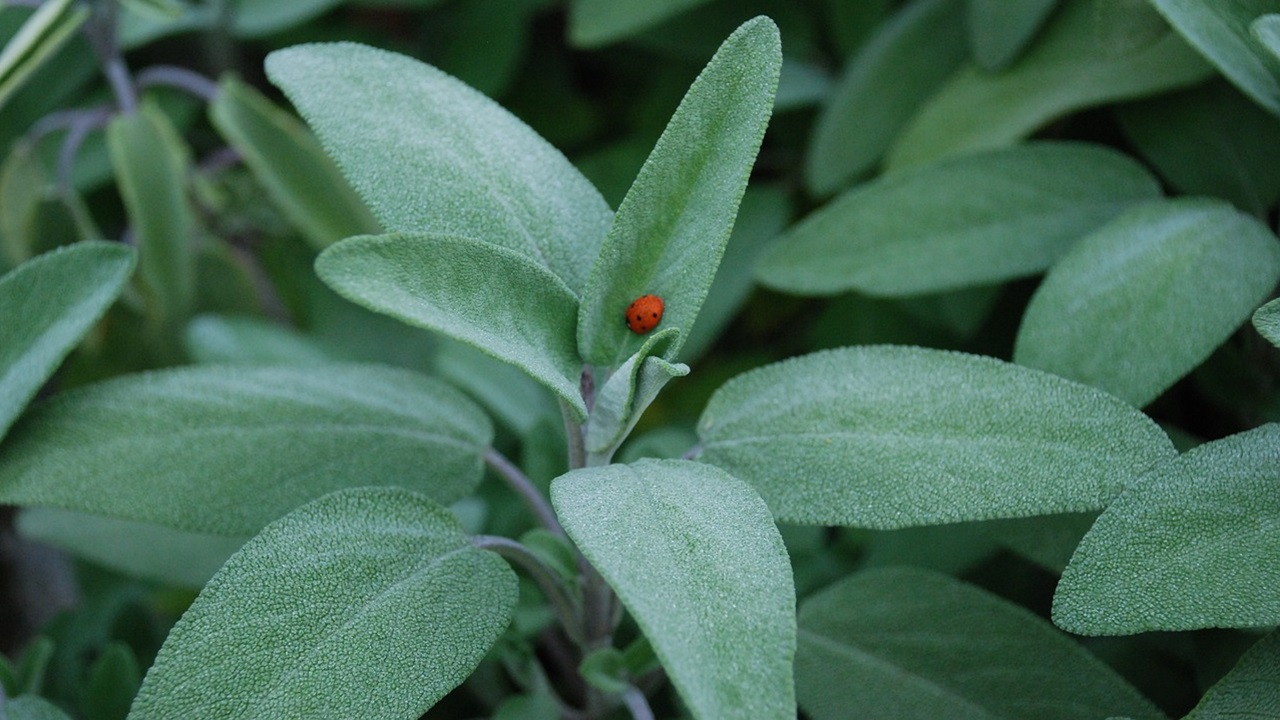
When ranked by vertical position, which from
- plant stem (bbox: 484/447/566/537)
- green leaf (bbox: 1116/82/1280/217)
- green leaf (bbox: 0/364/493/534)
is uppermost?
green leaf (bbox: 1116/82/1280/217)

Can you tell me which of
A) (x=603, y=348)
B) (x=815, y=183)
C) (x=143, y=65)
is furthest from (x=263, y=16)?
(x=603, y=348)

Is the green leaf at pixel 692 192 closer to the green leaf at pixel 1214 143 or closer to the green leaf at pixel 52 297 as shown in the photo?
the green leaf at pixel 52 297

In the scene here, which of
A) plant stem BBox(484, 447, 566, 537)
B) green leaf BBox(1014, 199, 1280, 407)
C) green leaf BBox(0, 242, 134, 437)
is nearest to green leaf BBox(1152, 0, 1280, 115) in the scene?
green leaf BBox(1014, 199, 1280, 407)

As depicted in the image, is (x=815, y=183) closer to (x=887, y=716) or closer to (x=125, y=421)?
(x=887, y=716)

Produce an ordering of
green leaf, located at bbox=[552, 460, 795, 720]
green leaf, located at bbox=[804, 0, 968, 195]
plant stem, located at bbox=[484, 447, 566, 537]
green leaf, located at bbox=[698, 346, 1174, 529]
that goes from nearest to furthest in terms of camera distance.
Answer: green leaf, located at bbox=[552, 460, 795, 720] < green leaf, located at bbox=[698, 346, 1174, 529] < plant stem, located at bbox=[484, 447, 566, 537] < green leaf, located at bbox=[804, 0, 968, 195]

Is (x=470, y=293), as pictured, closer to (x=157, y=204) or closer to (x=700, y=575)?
(x=700, y=575)

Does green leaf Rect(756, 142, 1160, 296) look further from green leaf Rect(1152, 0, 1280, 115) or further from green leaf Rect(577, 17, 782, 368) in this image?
green leaf Rect(577, 17, 782, 368)
